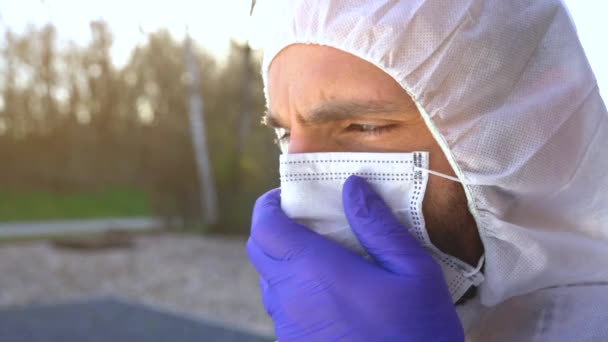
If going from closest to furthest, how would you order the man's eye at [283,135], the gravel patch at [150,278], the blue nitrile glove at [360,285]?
the blue nitrile glove at [360,285], the man's eye at [283,135], the gravel patch at [150,278]

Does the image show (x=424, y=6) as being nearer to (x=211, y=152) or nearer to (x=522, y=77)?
(x=522, y=77)

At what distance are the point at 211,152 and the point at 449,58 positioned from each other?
13.9m

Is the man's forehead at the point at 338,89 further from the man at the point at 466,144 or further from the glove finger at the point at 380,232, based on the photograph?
the glove finger at the point at 380,232

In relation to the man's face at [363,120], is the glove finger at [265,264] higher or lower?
lower

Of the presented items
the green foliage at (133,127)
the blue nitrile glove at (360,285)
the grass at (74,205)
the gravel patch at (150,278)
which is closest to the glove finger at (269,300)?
the blue nitrile glove at (360,285)

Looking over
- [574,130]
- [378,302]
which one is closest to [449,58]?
[574,130]

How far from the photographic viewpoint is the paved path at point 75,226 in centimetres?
1488

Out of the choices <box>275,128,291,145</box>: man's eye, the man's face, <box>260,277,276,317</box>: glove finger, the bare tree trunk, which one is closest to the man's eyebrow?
the man's face

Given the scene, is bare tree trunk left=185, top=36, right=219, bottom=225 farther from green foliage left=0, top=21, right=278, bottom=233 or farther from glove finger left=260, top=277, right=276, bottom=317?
glove finger left=260, top=277, right=276, bottom=317

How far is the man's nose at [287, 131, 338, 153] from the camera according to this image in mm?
1673

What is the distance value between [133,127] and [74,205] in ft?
10.6

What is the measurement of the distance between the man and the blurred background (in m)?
6.18

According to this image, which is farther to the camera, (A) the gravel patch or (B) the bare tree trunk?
(B) the bare tree trunk

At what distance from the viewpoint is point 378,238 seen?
1.48 metres
